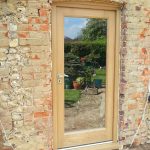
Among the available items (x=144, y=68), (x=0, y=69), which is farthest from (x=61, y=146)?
(x=144, y=68)

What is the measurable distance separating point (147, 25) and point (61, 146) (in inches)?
94.7

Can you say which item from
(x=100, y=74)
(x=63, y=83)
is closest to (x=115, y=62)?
(x=100, y=74)

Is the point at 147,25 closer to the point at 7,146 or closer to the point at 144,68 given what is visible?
the point at 144,68

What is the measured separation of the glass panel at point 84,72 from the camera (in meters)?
4.39

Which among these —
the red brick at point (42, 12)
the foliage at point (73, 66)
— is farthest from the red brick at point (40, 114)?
the red brick at point (42, 12)

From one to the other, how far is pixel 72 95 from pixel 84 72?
41 centimetres

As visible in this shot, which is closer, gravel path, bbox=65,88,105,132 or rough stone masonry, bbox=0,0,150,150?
rough stone masonry, bbox=0,0,150,150

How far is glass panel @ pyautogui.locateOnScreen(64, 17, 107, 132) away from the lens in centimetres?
439

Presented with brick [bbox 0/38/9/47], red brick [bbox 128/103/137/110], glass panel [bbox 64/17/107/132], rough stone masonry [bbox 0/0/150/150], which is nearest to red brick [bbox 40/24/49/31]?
rough stone masonry [bbox 0/0/150/150]

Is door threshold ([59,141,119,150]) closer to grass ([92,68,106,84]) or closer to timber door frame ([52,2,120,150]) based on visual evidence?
timber door frame ([52,2,120,150])

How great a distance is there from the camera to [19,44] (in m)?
3.90

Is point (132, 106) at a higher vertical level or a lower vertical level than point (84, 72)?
lower

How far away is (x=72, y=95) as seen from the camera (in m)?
4.51

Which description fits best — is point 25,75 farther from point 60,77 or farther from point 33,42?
point 60,77
